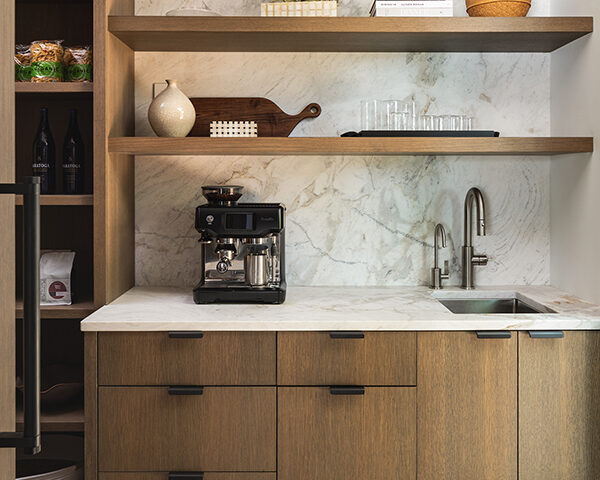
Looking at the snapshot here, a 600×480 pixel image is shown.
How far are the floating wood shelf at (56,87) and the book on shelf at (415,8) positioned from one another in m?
1.12

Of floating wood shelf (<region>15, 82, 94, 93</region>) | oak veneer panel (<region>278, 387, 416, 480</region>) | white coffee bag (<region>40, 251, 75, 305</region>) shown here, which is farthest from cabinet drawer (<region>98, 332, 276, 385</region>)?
floating wood shelf (<region>15, 82, 94, 93</region>)

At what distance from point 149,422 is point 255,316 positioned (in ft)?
1.62

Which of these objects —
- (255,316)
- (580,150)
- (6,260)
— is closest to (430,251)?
(580,150)

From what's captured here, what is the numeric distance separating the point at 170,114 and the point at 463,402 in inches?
58.6

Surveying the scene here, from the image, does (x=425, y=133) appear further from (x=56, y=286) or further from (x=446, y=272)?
(x=56, y=286)

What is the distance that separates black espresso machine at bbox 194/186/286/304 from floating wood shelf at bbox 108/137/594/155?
7.7 inches

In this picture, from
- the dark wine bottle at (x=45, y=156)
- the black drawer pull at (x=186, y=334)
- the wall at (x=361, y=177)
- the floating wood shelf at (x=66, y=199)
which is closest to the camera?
the black drawer pull at (x=186, y=334)

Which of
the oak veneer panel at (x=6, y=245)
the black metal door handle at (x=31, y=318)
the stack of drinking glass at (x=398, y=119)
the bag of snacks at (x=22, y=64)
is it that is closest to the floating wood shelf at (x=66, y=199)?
the bag of snacks at (x=22, y=64)

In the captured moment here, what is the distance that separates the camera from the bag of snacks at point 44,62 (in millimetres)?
2506

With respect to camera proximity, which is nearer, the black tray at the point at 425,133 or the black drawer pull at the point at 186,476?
the black drawer pull at the point at 186,476

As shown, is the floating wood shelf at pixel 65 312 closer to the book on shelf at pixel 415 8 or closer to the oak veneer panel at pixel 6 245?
the oak veneer panel at pixel 6 245

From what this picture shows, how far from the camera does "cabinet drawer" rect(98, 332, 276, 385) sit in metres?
2.24

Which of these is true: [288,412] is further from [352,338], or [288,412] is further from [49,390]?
[49,390]

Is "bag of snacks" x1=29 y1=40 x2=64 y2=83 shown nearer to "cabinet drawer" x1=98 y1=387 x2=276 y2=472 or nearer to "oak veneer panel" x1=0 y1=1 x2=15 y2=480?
"cabinet drawer" x1=98 y1=387 x2=276 y2=472
